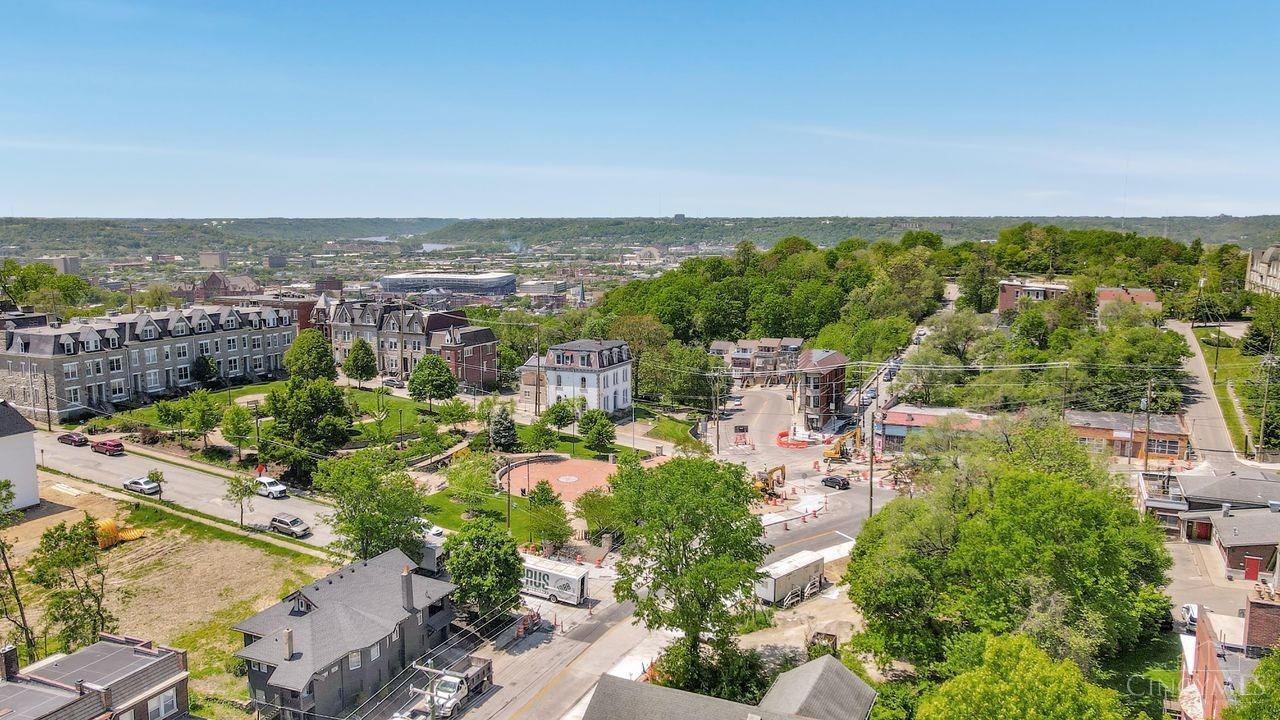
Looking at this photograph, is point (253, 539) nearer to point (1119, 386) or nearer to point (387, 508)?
point (387, 508)

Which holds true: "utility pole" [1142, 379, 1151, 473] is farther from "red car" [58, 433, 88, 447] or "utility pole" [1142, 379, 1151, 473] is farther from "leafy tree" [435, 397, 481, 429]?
"red car" [58, 433, 88, 447]

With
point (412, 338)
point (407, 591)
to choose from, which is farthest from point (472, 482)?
point (412, 338)

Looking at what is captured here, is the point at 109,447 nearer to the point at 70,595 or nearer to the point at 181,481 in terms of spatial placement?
the point at 181,481

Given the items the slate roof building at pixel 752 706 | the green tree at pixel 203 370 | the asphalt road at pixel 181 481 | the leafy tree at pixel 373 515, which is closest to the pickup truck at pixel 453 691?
the slate roof building at pixel 752 706

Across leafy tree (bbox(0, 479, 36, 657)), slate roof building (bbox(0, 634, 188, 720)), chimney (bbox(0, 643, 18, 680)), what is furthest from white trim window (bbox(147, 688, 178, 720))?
leafy tree (bbox(0, 479, 36, 657))

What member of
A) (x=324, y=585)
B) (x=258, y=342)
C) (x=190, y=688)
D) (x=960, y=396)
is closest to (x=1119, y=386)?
(x=960, y=396)

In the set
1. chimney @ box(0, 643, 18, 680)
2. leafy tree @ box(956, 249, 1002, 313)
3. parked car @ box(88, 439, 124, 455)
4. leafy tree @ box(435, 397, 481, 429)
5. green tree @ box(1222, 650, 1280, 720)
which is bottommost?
parked car @ box(88, 439, 124, 455)
